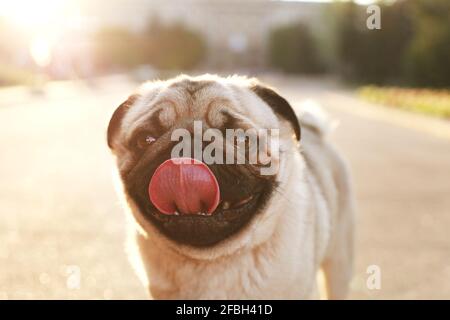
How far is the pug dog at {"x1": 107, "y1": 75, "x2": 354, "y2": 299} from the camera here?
2.58 metres

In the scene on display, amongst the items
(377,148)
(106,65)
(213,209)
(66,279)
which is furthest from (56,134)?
(106,65)

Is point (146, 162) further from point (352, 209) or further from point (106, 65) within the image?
point (106, 65)

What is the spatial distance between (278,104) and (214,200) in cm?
67

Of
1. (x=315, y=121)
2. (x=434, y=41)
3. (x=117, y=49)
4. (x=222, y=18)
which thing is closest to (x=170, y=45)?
(x=117, y=49)

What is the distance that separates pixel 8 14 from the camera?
40875 millimetres

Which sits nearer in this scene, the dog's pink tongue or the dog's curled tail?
the dog's pink tongue

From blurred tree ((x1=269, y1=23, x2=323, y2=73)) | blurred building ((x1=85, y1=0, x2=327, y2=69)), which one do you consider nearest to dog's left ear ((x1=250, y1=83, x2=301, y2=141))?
blurred tree ((x1=269, y1=23, x2=323, y2=73))

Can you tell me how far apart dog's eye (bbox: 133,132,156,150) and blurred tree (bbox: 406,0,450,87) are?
2235 cm

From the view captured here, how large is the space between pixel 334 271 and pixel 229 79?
1.30 metres

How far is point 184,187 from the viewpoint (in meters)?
2.42

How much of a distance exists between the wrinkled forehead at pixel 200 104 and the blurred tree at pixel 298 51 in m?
43.5

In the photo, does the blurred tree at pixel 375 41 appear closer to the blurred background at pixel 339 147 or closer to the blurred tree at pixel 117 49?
the blurred background at pixel 339 147

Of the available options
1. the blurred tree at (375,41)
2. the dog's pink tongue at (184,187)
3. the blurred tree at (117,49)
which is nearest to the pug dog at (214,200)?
the dog's pink tongue at (184,187)

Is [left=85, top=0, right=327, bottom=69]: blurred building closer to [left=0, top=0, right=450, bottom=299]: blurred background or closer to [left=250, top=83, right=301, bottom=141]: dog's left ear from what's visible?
[left=0, top=0, right=450, bottom=299]: blurred background
